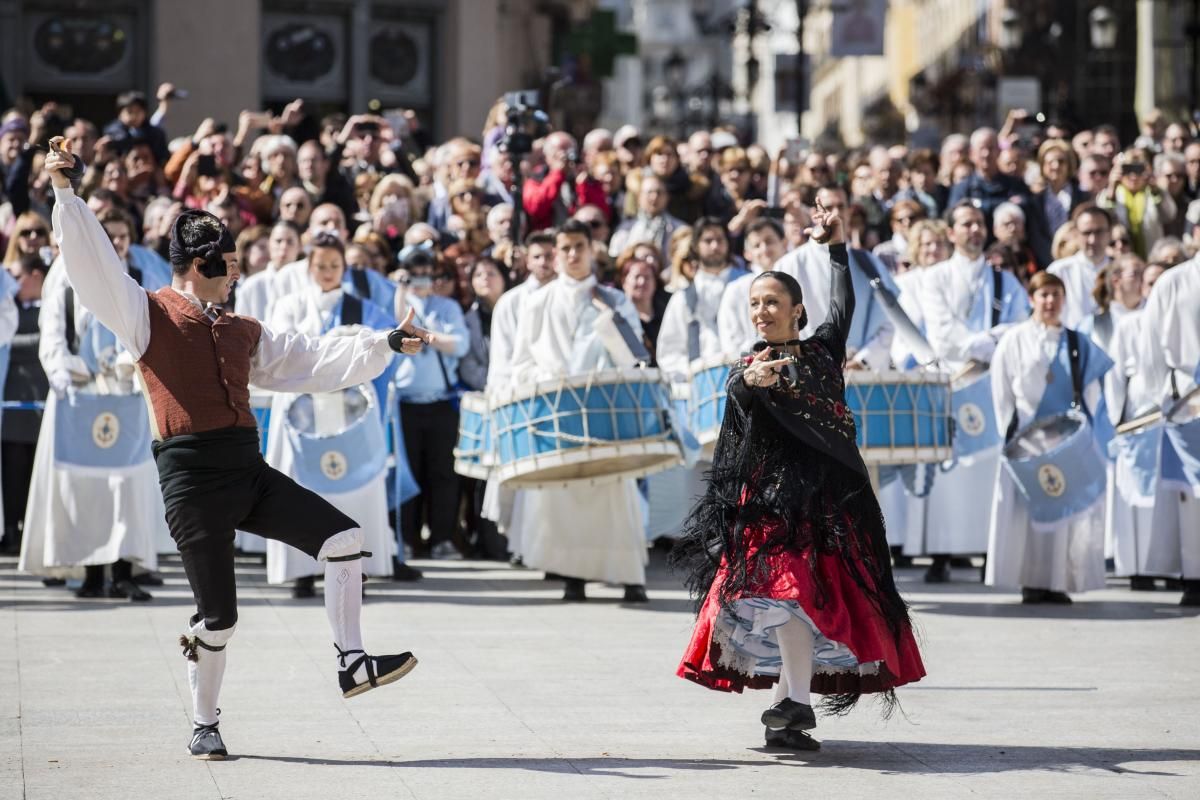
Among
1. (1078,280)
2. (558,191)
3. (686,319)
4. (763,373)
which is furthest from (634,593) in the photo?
(558,191)

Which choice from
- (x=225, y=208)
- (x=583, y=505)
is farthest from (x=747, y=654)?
(x=225, y=208)

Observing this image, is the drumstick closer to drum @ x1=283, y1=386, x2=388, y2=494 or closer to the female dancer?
drum @ x1=283, y1=386, x2=388, y2=494

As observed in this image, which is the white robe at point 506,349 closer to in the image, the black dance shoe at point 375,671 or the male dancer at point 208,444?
the male dancer at point 208,444

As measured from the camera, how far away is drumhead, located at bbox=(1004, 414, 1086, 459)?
12734mm

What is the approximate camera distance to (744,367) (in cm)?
825

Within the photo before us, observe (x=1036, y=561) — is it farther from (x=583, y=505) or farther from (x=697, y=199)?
(x=697, y=199)

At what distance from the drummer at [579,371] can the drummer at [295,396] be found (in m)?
0.86

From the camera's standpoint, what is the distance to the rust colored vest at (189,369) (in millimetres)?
7996

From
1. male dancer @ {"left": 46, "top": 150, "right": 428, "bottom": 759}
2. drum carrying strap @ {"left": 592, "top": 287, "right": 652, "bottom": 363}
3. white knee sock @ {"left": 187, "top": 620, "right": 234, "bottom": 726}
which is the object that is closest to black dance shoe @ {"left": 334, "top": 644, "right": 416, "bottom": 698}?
male dancer @ {"left": 46, "top": 150, "right": 428, "bottom": 759}

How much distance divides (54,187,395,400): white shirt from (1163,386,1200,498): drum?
6097 millimetres

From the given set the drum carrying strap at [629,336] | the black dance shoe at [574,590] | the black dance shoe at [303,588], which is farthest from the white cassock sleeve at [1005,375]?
the black dance shoe at [303,588]

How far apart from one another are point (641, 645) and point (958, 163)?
8.93 metres

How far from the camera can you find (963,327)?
14.5 meters

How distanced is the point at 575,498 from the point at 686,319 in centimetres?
165
